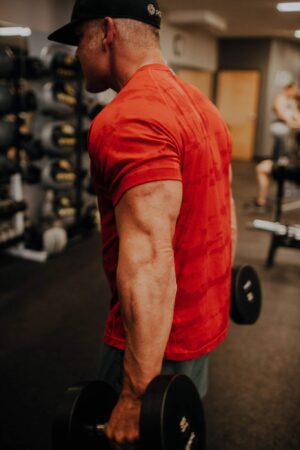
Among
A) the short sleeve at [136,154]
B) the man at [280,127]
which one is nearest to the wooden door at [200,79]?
the man at [280,127]

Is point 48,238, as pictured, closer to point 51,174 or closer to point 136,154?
point 51,174

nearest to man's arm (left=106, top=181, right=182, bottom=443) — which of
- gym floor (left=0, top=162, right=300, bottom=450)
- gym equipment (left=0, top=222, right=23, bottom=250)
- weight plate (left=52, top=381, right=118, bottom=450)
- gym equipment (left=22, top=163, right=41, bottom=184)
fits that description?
weight plate (left=52, top=381, right=118, bottom=450)

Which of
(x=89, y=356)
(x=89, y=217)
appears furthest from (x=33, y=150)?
(x=89, y=356)

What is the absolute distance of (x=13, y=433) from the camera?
1705 mm

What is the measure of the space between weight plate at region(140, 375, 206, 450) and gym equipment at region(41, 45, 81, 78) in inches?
130

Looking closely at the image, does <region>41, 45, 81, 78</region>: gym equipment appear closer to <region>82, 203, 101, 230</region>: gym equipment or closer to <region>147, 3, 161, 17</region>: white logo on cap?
<region>82, 203, 101, 230</region>: gym equipment

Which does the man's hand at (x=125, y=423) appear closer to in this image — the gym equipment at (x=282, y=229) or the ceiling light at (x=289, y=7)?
the gym equipment at (x=282, y=229)

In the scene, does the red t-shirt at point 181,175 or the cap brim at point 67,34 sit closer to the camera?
the red t-shirt at point 181,175

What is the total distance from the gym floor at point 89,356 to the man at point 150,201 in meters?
0.91

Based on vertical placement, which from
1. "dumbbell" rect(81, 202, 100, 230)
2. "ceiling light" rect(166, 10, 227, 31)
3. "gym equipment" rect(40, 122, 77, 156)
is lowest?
"dumbbell" rect(81, 202, 100, 230)

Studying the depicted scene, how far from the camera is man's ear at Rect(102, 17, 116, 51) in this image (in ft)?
2.75

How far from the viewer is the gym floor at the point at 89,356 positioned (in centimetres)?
176

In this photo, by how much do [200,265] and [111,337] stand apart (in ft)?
0.81

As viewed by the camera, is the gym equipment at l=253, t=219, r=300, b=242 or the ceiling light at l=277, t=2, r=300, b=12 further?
the ceiling light at l=277, t=2, r=300, b=12
